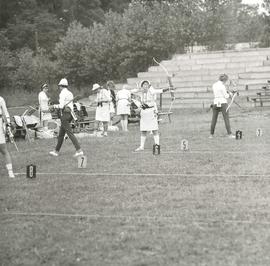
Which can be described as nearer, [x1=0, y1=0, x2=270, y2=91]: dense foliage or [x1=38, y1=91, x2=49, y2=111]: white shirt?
[x1=38, y1=91, x2=49, y2=111]: white shirt

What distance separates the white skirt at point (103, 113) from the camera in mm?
22125

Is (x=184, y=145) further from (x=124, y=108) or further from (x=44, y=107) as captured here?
(x=44, y=107)

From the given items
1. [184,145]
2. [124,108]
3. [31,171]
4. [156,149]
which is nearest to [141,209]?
[31,171]

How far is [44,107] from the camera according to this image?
74.5 feet

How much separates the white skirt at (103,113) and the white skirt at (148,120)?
5.57 meters

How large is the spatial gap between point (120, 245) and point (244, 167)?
600 centimetres

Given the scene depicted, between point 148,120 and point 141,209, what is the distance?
7.22 meters

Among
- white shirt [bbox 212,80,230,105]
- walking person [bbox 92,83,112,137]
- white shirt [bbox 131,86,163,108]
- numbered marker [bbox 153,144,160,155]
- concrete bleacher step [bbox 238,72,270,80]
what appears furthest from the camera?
concrete bleacher step [bbox 238,72,270,80]

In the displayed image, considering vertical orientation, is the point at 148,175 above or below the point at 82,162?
below

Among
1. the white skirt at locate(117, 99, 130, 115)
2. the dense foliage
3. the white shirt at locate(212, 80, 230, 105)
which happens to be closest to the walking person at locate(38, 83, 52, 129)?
the white skirt at locate(117, 99, 130, 115)

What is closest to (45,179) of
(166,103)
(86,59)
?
(166,103)

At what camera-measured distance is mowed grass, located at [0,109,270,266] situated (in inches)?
287

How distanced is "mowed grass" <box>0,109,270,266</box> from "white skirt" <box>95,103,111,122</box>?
5.48 m

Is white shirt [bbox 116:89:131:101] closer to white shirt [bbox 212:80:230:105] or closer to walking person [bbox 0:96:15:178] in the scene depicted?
white shirt [bbox 212:80:230:105]
